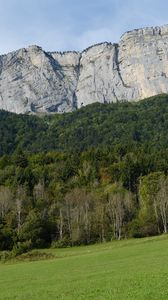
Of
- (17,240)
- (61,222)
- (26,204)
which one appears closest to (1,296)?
(17,240)

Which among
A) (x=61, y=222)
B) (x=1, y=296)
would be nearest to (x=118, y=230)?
(x=61, y=222)

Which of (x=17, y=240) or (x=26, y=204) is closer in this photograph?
(x=17, y=240)

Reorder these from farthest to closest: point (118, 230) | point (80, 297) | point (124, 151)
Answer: point (124, 151) → point (118, 230) → point (80, 297)

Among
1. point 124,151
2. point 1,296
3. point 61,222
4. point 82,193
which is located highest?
point 124,151

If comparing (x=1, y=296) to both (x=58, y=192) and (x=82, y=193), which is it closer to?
(x=82, y=193)

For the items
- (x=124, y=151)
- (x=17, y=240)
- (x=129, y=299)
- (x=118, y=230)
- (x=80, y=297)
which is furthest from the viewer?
(x=124, y=151)

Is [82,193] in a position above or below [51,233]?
above

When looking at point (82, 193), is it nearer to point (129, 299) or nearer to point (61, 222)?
point (61, 222)

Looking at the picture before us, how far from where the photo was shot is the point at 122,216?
338ft

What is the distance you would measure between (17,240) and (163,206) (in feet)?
100

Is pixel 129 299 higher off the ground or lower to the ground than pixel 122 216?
lower

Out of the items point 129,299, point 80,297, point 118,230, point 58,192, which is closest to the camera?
point 129,299

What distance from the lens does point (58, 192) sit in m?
120

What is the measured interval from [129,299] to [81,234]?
74983mm
